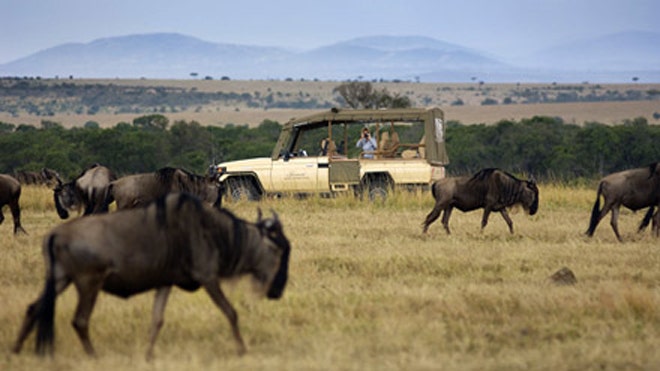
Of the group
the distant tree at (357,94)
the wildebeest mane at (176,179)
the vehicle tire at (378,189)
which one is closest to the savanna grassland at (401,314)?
the wildebeest mane at (176,179)

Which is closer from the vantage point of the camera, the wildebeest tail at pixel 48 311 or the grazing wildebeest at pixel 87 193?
the wildebeest tail at pixel 48 311

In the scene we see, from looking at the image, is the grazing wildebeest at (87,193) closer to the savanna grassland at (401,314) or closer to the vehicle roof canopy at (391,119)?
the savanna grassland at (401,314)

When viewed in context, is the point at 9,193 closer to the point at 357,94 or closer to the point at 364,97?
the point at 364,97

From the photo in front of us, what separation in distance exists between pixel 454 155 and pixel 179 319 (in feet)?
112

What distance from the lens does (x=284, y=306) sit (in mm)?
9320

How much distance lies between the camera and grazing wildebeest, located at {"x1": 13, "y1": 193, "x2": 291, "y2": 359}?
23.7 feet

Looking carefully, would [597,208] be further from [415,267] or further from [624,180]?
[415,267]

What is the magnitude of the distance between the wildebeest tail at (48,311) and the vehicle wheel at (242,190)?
13659 millimetres

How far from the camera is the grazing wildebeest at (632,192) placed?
47.8 ft

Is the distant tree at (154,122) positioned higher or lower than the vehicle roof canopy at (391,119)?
lower

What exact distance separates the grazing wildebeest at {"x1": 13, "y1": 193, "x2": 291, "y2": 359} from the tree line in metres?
30.0

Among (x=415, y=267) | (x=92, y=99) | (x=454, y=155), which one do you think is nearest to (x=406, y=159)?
(x=415, y=267)

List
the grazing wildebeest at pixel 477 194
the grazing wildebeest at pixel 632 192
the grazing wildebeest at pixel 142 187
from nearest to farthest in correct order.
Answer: the grazing wildebeest at pixel 142 187, the grazing wildebeest at pixel 632 192, the grazing wildebeest at pixel 477 194

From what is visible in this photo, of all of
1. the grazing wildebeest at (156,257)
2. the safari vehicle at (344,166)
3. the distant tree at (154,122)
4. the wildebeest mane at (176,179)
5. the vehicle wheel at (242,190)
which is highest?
the grazing wildebeest at (156,257)
